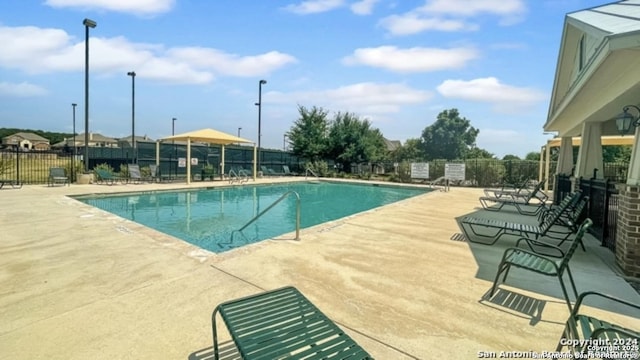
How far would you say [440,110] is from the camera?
3738 centimetres

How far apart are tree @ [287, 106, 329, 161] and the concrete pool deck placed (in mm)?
17757

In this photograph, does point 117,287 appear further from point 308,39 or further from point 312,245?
point 308,39

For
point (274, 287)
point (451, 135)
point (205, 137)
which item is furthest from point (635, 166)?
point (451, 135)

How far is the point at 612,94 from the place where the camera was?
483cm

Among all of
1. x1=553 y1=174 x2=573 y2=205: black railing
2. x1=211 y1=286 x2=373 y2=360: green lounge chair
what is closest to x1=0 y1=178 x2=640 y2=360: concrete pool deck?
x1=211 y1=286 x2=373 y2=360: green lounge chair

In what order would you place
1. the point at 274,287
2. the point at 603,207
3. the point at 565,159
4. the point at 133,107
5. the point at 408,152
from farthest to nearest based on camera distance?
1. the point at 408,152
2. the point at 133,107
3. the point at 565,159
4. the point at 603,207
5. the point at 274,287

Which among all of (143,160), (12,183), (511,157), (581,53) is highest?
(581,53)

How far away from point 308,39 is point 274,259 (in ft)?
33.9

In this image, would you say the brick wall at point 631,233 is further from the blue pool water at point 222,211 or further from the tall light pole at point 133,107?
the tall light pole at point 133,107

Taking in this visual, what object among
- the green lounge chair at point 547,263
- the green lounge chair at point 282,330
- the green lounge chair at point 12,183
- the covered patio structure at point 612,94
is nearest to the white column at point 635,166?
the covered patio structure at point 612,94

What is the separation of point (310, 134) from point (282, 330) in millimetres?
21765

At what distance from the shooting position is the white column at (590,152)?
7.06m

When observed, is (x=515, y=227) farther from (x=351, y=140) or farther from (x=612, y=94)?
(x=351, y=140)

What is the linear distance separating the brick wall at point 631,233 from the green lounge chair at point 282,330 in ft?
12.9
